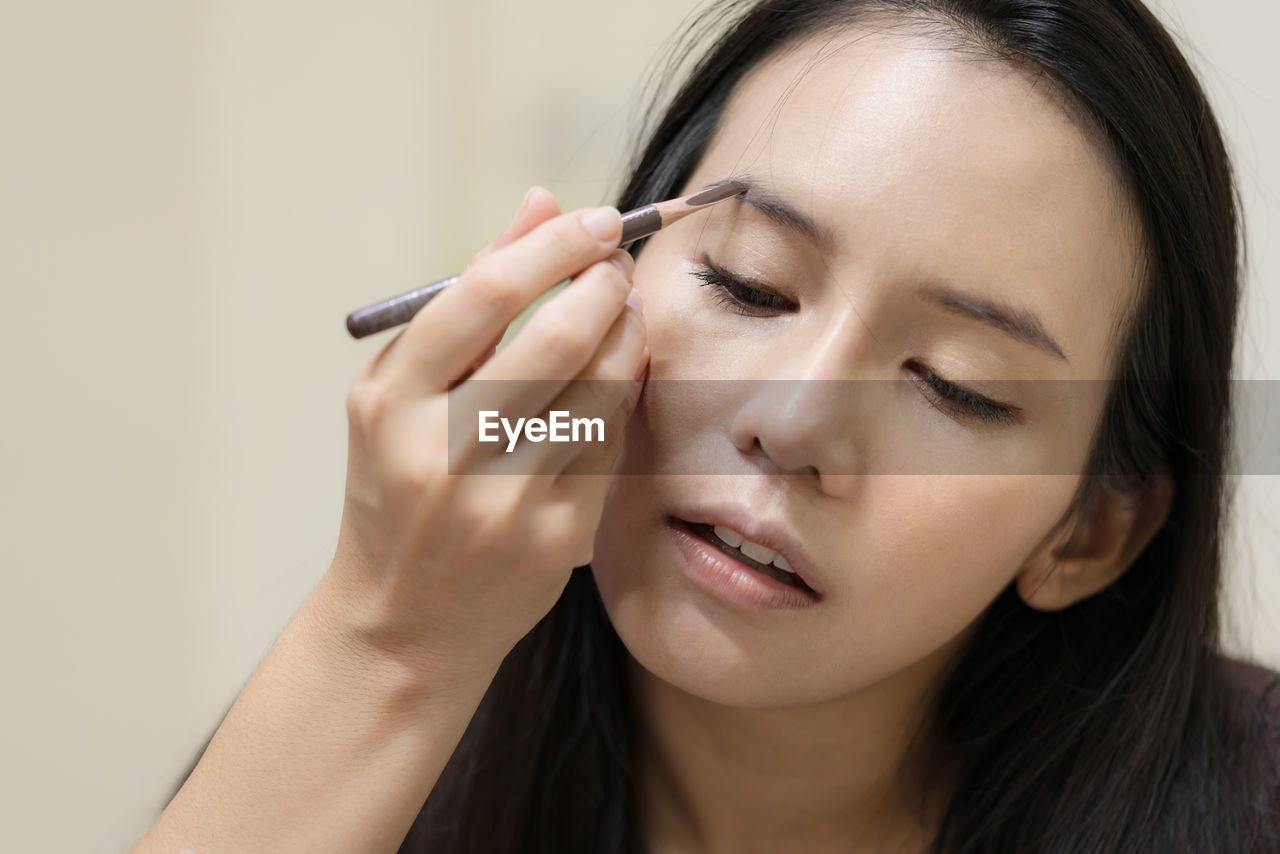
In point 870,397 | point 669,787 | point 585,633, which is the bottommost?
point 669,787

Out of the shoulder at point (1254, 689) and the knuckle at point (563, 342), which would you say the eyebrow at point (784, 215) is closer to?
the knuckle at point (563, 342)

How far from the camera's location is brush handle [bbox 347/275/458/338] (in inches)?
23.1

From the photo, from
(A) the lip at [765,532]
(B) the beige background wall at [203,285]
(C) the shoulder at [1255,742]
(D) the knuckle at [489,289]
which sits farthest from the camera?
(B) the beige background wall at [203,285]

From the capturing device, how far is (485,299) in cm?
57

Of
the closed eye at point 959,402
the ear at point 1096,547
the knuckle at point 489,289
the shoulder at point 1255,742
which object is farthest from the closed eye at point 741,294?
the shoulder at point 1255,742

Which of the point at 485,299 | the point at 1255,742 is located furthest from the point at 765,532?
the point at 1255,742

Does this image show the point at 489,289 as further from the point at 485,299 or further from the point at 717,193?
the point at 717,193

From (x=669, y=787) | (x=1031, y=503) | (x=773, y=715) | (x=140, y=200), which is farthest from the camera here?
(x=140, y=200)

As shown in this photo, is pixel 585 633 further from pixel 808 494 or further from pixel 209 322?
pixel 209 322

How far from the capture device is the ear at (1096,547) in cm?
A: 90

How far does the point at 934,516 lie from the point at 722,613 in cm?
16

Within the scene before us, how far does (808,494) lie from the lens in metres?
0.69

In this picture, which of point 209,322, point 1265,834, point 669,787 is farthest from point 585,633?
point 209,322

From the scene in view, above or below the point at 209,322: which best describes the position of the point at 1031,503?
above
